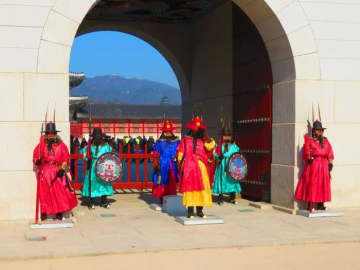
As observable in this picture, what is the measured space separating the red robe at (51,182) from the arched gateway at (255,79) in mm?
312

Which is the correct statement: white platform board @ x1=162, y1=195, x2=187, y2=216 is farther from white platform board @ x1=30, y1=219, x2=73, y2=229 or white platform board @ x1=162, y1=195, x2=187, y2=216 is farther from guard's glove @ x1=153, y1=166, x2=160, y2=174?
white platform board @ x1=30, y1=219, x2=73, y2=229

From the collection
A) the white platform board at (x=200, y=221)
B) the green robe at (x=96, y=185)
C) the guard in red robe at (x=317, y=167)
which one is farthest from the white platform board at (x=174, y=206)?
the guard in red robe at (x=317, y=167)

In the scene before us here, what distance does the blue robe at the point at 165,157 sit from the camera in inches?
371

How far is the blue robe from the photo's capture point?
9.41 m

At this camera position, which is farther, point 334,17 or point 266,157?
point 266,157

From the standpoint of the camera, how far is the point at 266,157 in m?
9.75

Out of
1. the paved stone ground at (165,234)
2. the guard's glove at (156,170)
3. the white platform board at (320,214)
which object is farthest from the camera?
the guard's glove at (156,170)

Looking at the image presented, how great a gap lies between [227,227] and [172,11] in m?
7.14

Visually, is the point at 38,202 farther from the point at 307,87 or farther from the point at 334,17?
the point at 334,17

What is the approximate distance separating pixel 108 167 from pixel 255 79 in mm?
3182

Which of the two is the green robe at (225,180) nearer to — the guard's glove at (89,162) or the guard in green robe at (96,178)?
the guard in green robe at (96,178)

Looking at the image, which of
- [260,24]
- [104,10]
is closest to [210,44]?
[104,10]

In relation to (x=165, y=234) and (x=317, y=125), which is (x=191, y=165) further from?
(x=317, y=125)

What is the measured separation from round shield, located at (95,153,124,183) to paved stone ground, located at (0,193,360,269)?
0.59 m
